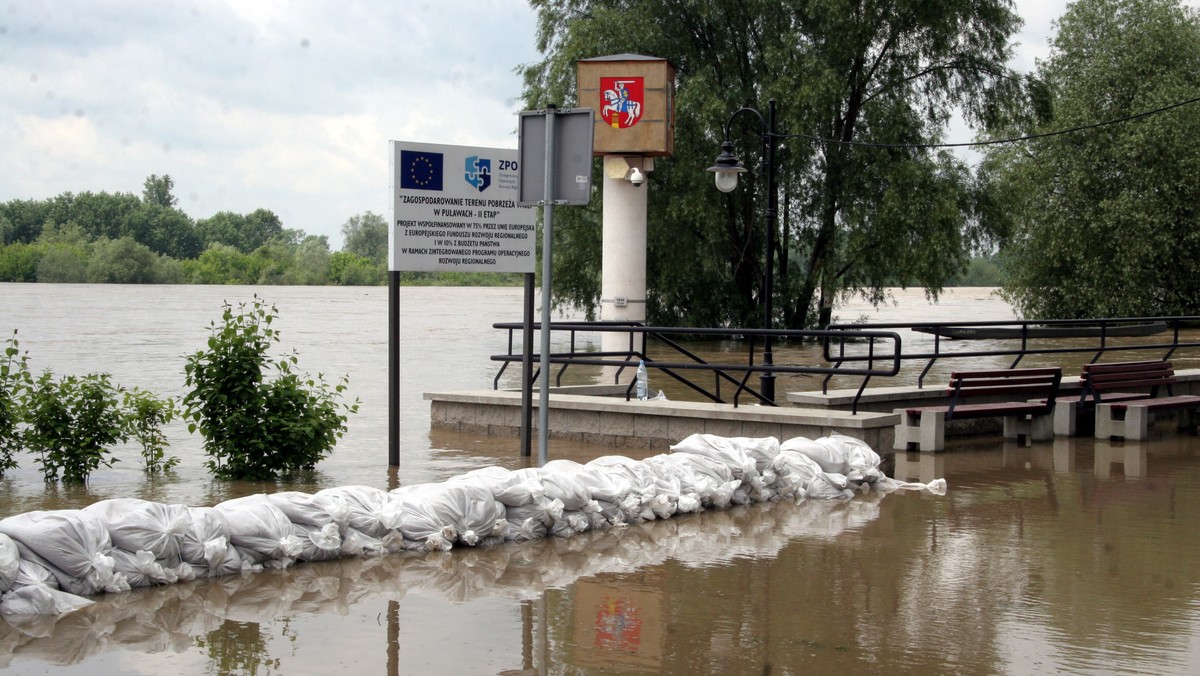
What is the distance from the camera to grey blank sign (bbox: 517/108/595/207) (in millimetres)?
9500

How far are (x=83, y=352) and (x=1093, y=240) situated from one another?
106 feet

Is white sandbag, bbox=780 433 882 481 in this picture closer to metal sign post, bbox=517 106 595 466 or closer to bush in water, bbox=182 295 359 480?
metal sign post, bbox=517 106 595 466

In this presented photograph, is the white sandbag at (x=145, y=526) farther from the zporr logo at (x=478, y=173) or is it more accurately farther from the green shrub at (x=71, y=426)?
the zporr logo at (x=478, y=173)

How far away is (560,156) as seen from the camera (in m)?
9.64

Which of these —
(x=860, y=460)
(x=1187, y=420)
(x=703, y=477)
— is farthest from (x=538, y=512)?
(x=1187, y=420)

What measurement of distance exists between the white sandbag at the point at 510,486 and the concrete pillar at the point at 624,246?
16.1 m

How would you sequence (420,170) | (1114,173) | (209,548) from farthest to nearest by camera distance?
(1114,173) → (420,170) → (209,548)

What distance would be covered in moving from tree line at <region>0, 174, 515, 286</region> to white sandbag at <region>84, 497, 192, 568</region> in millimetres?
A: 115890

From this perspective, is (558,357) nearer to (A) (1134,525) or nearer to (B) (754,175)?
(A) (1134,525)

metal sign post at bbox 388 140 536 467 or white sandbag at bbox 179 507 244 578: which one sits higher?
metal sign post at bbox 388 140 536 467

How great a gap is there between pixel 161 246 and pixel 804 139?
120622 mm

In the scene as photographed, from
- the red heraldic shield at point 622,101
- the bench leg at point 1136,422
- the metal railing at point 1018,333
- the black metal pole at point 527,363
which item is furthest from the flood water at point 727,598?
the red heraldic shield at point 622,101

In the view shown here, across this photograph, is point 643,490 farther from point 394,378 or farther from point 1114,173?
point 1114,173

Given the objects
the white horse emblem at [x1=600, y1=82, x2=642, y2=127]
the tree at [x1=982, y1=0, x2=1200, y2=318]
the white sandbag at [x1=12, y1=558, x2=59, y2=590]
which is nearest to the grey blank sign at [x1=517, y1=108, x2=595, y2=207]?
the white sandbag at [x1=12, y1=558, x2=59, y2=590]
